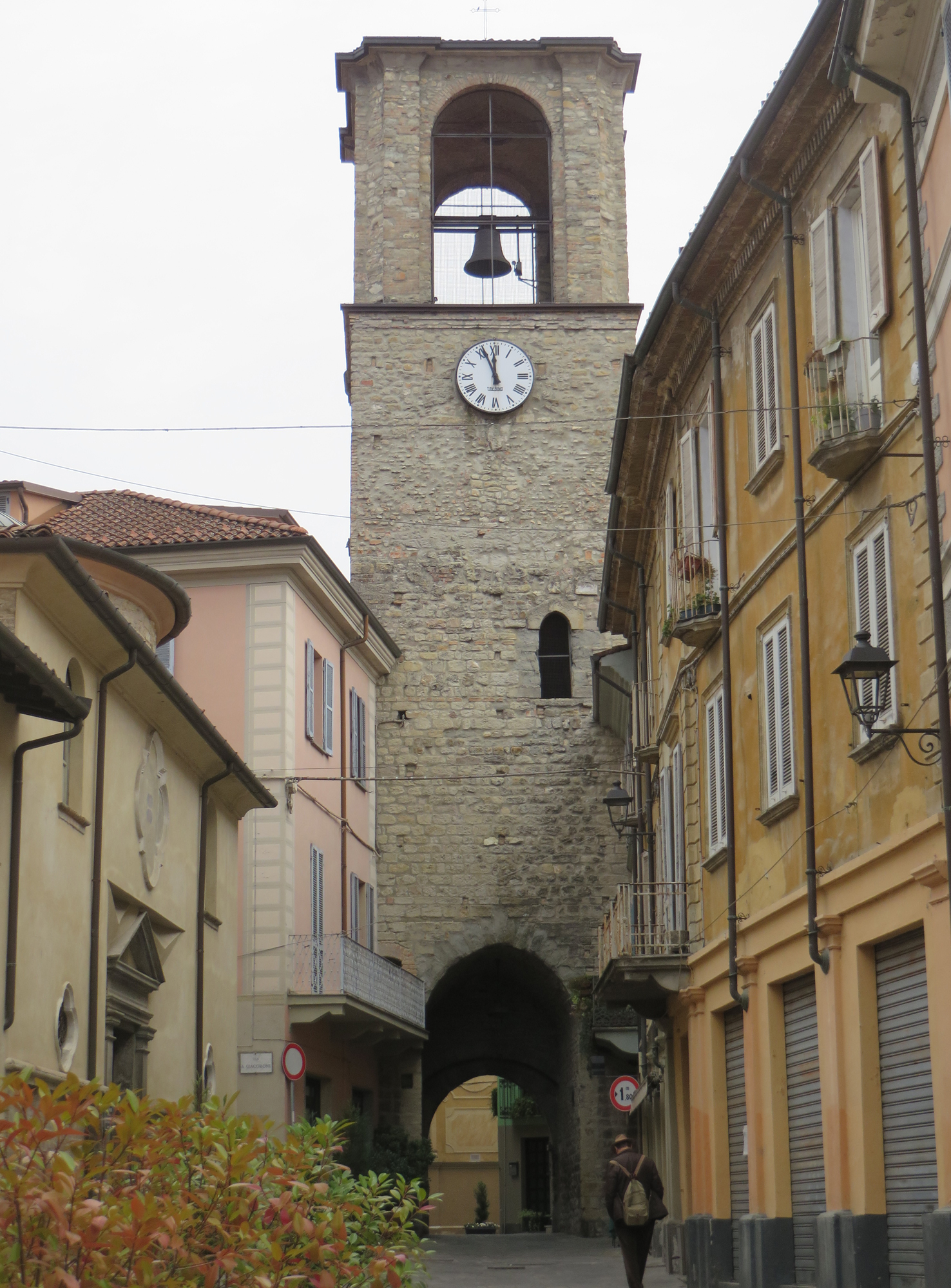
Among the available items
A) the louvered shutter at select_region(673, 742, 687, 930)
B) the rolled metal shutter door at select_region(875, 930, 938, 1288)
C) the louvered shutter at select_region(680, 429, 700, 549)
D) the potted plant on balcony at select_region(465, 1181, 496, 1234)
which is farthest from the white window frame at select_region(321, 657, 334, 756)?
the potted plant on balcony at select_region(465, 1181, 496, 1234)

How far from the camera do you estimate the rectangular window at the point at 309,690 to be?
24094 mm

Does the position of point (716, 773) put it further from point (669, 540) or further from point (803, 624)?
point (803, 624)

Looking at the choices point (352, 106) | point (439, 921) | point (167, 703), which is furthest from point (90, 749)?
point (352, 106)

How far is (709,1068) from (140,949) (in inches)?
198

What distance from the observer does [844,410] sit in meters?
10.5

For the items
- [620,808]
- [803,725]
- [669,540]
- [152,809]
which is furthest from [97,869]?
[620,808]

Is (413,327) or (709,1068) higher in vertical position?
(413,327)

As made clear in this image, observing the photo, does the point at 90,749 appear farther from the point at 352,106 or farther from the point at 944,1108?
the point at 352,106

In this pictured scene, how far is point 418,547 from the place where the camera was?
97.2ft

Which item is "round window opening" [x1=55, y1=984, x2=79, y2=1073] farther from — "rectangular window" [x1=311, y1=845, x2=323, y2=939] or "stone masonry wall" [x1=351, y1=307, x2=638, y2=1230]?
"stone masonry wall" [x1=351, y1=307, x2=638, y2=1230]

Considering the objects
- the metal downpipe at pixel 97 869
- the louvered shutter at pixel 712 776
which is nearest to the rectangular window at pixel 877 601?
the louvered shutter at pixel 712 776

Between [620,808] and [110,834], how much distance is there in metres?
15.0

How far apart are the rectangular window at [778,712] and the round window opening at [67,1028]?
5345 millimetres

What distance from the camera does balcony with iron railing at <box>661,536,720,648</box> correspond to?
14.6 metres
